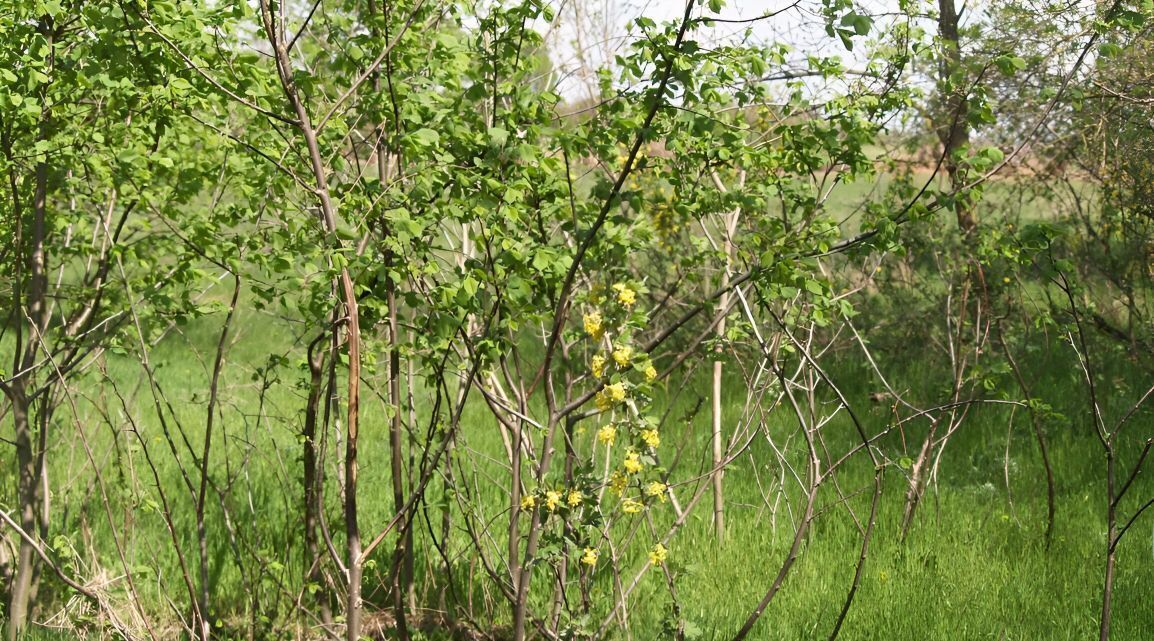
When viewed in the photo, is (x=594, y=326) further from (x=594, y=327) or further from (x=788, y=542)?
(x=788, y=542)

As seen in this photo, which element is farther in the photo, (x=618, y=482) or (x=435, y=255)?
(x=435, y=255)

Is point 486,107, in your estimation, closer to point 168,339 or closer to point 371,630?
point 371,630

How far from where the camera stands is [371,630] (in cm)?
449

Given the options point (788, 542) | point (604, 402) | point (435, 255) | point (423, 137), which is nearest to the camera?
point (423, 137)

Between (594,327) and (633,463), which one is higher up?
(594,327)

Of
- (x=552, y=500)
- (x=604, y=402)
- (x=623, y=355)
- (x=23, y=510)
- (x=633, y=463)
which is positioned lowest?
(x=23, y=510)

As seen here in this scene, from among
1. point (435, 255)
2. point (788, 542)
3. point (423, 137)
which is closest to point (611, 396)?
point (423, 137)

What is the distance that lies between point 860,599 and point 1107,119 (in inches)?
139

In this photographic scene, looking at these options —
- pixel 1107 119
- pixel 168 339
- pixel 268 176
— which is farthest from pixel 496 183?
pixel 168 339

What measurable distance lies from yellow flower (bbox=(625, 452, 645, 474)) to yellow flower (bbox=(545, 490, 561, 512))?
0.74ft

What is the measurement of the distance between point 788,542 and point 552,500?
7.52 feet

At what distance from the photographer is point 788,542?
4953 millimetres

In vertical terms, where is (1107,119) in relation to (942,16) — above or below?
below

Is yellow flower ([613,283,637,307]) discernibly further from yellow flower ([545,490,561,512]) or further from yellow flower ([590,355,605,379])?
yellow flower ([545,490,561,512])
